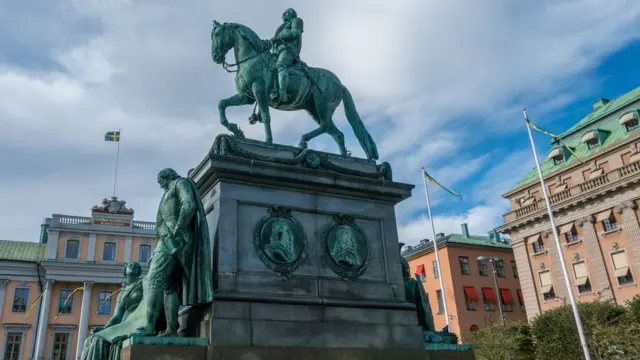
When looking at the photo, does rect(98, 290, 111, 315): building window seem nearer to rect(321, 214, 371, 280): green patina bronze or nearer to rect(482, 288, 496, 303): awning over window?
rect(482, 288, 496, 303): awning over window

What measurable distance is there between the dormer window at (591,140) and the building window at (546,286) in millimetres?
11525

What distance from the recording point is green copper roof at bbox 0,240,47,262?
191ft

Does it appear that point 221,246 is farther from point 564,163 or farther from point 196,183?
point 564,163

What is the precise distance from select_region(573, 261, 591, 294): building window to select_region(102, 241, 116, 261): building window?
45.4 meters

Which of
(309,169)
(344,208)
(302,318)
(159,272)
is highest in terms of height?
(309,169)

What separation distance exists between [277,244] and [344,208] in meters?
1.66

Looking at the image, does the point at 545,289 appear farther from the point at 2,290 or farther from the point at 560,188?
the point at 2,290

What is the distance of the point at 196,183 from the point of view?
962 centimetres

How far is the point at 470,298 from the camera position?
58.2 meters

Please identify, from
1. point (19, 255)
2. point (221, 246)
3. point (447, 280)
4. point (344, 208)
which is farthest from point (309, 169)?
point (19, 255)

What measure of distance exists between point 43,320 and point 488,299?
45940mm

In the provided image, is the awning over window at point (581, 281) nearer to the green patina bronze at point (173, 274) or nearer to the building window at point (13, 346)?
the green patina bronze at point (173, 274)

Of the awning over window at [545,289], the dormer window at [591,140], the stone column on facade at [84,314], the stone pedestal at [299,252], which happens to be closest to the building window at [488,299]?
the awning over window at [545,289]

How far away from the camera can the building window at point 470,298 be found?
191ft
